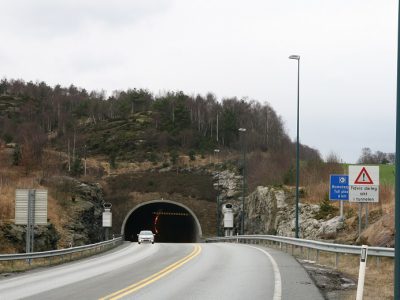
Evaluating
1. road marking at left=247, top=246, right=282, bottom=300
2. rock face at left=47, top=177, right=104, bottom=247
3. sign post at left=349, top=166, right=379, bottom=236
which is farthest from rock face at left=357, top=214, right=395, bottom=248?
rock face at left=47, top=177, right=104, bottom=247

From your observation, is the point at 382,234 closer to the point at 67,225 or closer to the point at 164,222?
the point at 67,225

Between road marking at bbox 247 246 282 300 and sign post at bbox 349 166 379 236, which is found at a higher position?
sign post at bbox 349 166 379 236

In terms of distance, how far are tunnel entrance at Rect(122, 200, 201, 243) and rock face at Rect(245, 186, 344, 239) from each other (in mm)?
14796

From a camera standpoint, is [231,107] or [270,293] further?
[231,107]

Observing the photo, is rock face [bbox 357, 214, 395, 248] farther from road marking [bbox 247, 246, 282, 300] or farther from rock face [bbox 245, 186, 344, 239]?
rock face [bbox 245, 186, 344, 239]

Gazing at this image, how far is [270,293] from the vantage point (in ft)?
41.3

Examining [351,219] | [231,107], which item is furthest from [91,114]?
[351,219]

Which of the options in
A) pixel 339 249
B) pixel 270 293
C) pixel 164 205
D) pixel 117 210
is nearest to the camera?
pixel 270 293

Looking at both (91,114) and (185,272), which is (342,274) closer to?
(185,272)

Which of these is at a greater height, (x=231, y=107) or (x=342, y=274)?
(x=231, y=107)

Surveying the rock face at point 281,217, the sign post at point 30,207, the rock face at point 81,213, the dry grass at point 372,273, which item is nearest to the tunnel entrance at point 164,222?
the rock face at point 81,213

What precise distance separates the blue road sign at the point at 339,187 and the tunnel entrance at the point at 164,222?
5038cm

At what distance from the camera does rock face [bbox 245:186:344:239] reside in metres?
36.2

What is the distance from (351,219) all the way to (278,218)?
15.8 m
